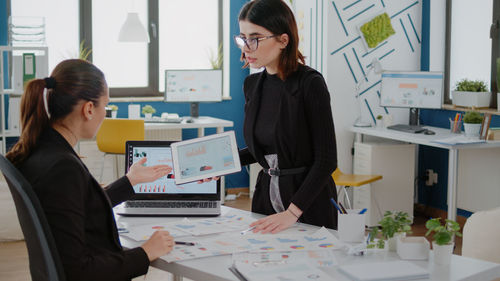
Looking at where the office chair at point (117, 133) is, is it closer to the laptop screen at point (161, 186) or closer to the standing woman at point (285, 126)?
the laptop screen at point (161, 186)

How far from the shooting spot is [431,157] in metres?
5.40

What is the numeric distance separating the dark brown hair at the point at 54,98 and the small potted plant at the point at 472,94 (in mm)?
3734

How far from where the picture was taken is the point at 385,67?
537 cm

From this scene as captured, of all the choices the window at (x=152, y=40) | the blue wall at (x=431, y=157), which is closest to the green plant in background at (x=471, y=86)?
the blue wall at (x=431, y=157)

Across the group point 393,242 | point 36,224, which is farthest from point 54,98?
point 393,242

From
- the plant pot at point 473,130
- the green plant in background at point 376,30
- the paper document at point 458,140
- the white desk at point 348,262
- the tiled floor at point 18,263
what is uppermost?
the green plant in background at point 376,30

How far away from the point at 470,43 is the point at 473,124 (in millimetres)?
1007

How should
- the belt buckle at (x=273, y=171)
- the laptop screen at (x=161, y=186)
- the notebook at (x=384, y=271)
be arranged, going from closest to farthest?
the notebook at (x=384, y=271) < the belt buckle at (x=273, y=171) < the laptop screen at (x=161, y=186)

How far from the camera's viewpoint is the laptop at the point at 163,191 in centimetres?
233

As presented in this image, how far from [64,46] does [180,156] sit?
4.15 m

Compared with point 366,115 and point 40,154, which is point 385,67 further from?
point 40,154

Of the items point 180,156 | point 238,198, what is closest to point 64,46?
point 238,198

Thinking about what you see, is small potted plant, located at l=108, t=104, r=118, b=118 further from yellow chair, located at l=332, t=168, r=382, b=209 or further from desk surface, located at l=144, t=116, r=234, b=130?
yellow chair, located at l=332, t=168, r=382, b=209

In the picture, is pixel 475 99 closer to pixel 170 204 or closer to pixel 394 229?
pixel 170 204
